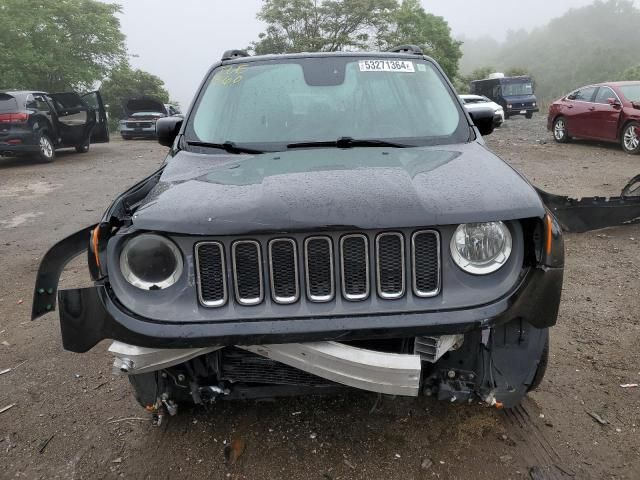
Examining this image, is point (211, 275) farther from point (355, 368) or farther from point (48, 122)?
point (48, 122)

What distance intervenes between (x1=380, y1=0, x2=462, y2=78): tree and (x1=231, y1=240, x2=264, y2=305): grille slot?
40240mm

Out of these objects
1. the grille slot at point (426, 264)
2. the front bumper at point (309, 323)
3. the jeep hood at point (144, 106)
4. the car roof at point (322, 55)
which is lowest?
the front bumper at point (309, 323)

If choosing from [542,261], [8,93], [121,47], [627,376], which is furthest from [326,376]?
[121,47]

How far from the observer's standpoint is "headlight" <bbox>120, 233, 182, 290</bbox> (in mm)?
2062

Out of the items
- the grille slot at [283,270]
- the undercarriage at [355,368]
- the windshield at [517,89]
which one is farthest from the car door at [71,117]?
the windshield at [517,89]

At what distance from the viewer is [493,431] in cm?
268

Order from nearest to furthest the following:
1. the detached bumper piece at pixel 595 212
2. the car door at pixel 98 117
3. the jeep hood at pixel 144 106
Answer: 1. the detached bumper piece at pixel 595 212
2. the car door at pixel 98 117
3. the jeep hood at pixel 144 106

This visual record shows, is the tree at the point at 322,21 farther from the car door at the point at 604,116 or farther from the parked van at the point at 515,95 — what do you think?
the car door at the point at 604,116

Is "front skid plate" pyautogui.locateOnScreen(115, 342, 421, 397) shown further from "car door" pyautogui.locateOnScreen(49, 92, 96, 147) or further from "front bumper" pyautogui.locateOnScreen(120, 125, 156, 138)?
"front bumper" pyautogui.locateOnScreen(120, 125, 156, 138)

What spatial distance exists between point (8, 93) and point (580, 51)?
107 meters

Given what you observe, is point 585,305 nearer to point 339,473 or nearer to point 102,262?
point 339,473

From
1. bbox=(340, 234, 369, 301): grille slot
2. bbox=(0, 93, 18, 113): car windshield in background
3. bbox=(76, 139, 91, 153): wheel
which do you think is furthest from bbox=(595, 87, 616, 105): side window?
bbox=(0, 93, 18, 113): car windshield in background

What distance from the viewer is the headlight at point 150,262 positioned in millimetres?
2062

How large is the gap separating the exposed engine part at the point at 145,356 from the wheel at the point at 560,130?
14.3 meters
